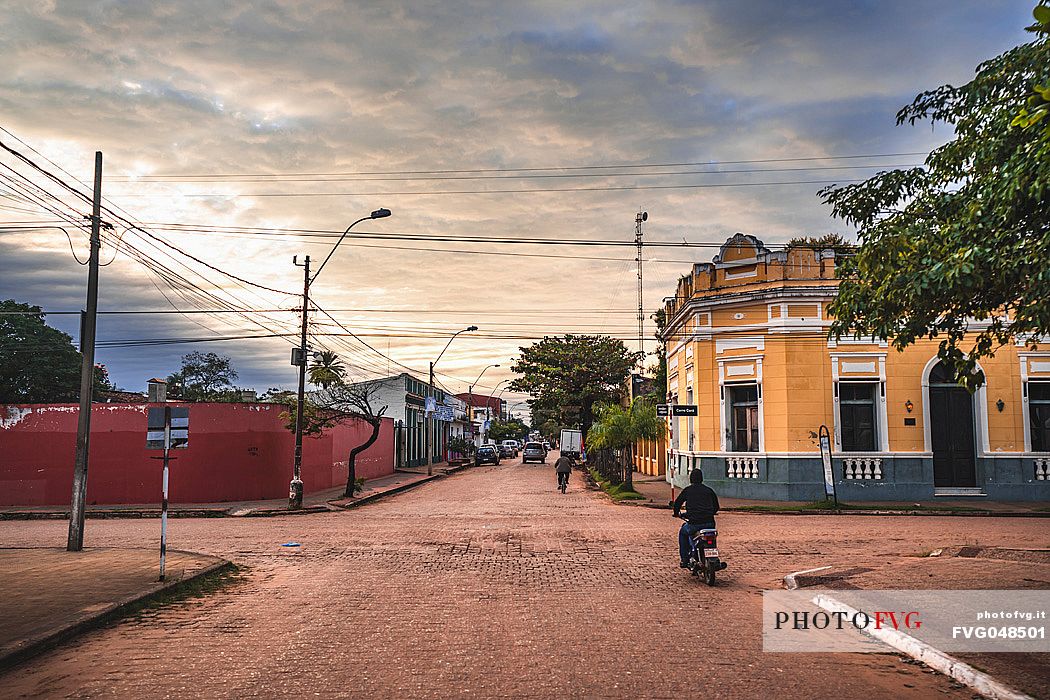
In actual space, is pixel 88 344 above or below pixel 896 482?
above

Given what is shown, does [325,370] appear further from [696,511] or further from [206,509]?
[696,511]

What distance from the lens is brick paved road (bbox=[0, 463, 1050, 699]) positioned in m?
6.58

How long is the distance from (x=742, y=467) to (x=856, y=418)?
3.79 m

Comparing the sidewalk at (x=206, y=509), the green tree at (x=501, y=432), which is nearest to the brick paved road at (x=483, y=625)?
the sidewalk at (x=206, y=509)

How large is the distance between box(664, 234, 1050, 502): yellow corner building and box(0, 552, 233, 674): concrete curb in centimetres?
1855

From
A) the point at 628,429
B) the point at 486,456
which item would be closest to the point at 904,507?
the point at 628,429

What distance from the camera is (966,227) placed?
9.71 metres

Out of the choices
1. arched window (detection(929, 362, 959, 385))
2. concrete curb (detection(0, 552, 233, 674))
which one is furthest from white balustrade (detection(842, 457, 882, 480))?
concrete curb (detection(0, 552, 233, 674))

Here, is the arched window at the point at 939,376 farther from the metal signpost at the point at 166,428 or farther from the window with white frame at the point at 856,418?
the metal signpost at the point at 166,428

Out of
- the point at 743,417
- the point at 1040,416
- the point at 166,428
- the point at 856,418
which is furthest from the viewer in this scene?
the point at 743,417

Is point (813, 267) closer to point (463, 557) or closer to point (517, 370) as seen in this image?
point (463, 557)

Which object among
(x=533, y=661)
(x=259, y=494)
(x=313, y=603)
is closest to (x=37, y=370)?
(x=259, y=494)

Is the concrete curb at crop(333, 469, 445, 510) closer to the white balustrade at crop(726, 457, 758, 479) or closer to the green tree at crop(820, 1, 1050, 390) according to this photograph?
the white balustrade at crop(726, 457, 758, 479)

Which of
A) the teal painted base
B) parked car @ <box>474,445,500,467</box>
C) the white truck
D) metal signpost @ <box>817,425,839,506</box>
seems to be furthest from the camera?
parked car @ <box>474,445,500,467</box>
